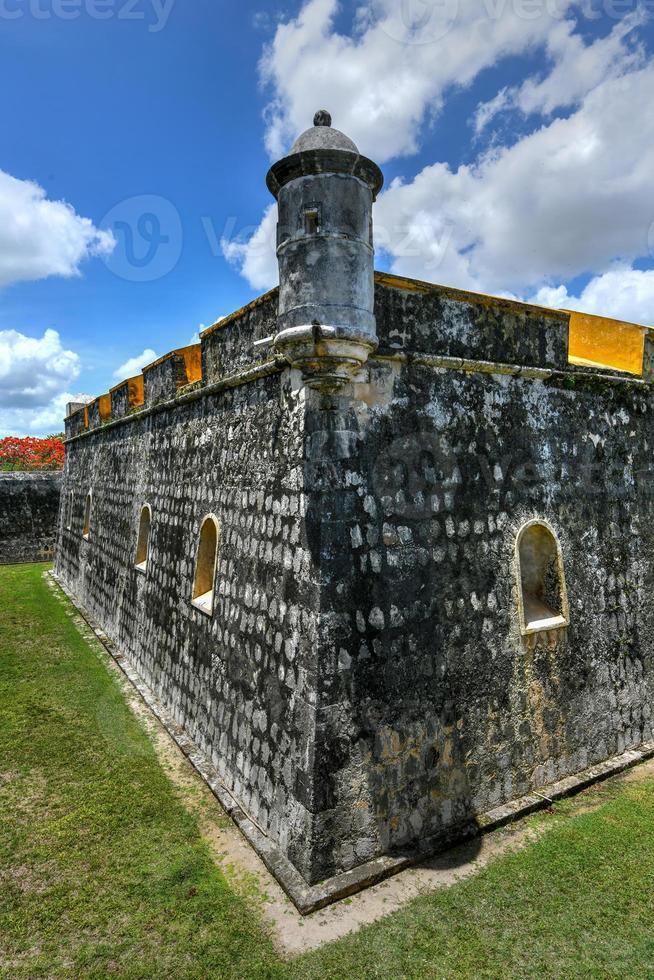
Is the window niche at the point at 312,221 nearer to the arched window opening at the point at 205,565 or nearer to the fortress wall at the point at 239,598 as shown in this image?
the fortress wall at the point at 239,598

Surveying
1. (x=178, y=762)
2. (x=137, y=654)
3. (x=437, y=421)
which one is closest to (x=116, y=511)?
(x=137, y=654)

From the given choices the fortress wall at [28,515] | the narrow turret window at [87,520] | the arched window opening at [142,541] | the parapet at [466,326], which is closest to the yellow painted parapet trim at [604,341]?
the parapet at [466,326]

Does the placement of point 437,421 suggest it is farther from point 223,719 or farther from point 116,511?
point 116,511

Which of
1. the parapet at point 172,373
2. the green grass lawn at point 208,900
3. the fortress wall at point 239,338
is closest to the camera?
the green grass lawn at point 208,900

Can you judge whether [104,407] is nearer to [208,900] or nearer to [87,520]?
[87,520]

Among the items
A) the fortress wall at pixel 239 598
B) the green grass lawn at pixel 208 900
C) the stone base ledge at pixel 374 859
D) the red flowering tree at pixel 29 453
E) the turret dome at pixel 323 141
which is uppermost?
the turret dome at pixel 323 141

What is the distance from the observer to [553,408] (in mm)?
5969

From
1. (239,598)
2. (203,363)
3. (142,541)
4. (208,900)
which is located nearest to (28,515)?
(142,541)

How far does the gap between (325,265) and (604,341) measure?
4981 mm

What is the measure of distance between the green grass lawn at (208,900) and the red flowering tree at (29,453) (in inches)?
822

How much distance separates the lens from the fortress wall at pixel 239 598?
14.7ft

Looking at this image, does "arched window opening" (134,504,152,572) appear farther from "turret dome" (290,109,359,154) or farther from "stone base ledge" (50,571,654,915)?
"turret dome" (290,109,359,154)

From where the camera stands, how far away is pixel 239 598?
5.44 meters

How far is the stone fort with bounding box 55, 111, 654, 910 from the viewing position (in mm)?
4340
